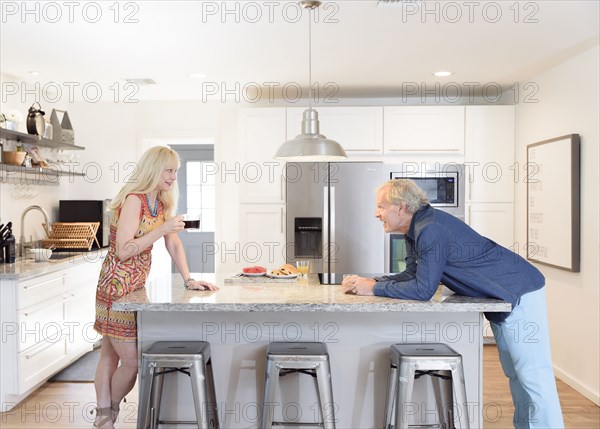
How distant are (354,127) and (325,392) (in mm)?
3104

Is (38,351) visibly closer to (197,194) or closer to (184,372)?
(184,372)

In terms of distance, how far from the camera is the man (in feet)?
7.63

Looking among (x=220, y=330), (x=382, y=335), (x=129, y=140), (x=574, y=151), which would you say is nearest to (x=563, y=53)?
(x=574, y=151)

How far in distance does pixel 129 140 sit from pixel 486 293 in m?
4.18

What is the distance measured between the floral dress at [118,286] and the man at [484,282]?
100 cm

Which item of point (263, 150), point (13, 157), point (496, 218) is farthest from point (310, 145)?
point (496, 218)

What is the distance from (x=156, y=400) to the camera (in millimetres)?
2520

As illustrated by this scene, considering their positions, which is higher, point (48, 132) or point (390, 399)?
point (48, 132)

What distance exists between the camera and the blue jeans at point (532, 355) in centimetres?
247

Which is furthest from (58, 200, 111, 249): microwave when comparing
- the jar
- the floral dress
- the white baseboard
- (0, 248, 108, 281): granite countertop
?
the white baseboard

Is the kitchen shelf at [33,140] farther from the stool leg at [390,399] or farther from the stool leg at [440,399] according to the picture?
the stool leg at [440,399]

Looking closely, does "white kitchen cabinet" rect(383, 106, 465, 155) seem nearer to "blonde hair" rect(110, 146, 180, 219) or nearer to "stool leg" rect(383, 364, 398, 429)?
"blonde hair" rect(110, 146, 180, 219)

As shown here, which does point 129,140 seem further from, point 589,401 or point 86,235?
point 589,401

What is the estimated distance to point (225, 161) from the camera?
18.1 feet
